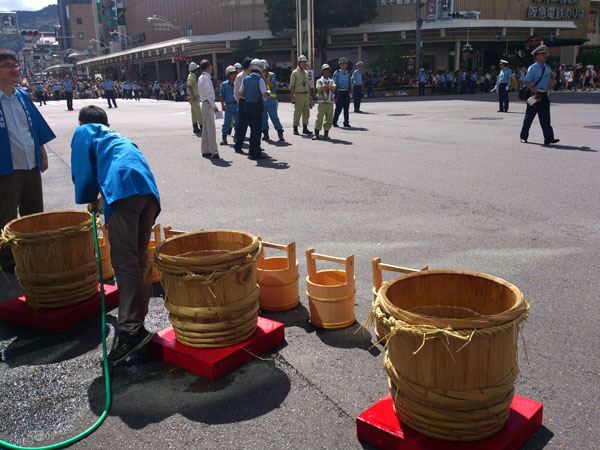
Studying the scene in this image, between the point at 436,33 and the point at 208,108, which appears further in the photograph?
the point at 436,33

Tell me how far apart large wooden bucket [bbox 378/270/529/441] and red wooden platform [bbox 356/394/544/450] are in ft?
0.12

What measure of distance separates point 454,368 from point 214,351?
1.66m

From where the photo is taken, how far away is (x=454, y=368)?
240 cm

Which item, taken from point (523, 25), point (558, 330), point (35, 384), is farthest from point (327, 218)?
point (523, 25)

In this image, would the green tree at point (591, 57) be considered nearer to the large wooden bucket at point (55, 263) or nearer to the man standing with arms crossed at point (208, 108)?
the man standing with arms crossed at point (208, 108)

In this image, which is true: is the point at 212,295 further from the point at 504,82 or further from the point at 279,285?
the point at 504,82

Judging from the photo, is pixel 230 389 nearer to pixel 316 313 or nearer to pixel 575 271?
pixel 316 313

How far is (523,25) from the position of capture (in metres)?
46.7

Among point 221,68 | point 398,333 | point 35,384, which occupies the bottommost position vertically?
point 35,384

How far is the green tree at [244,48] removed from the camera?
161ft

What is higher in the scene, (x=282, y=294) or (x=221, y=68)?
(x=221, y=68)

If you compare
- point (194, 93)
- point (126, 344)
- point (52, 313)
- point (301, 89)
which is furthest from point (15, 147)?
point (301, 89)

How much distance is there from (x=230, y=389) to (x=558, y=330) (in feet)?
7.71

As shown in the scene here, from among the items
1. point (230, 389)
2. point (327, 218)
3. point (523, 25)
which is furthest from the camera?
point (523, 25)
